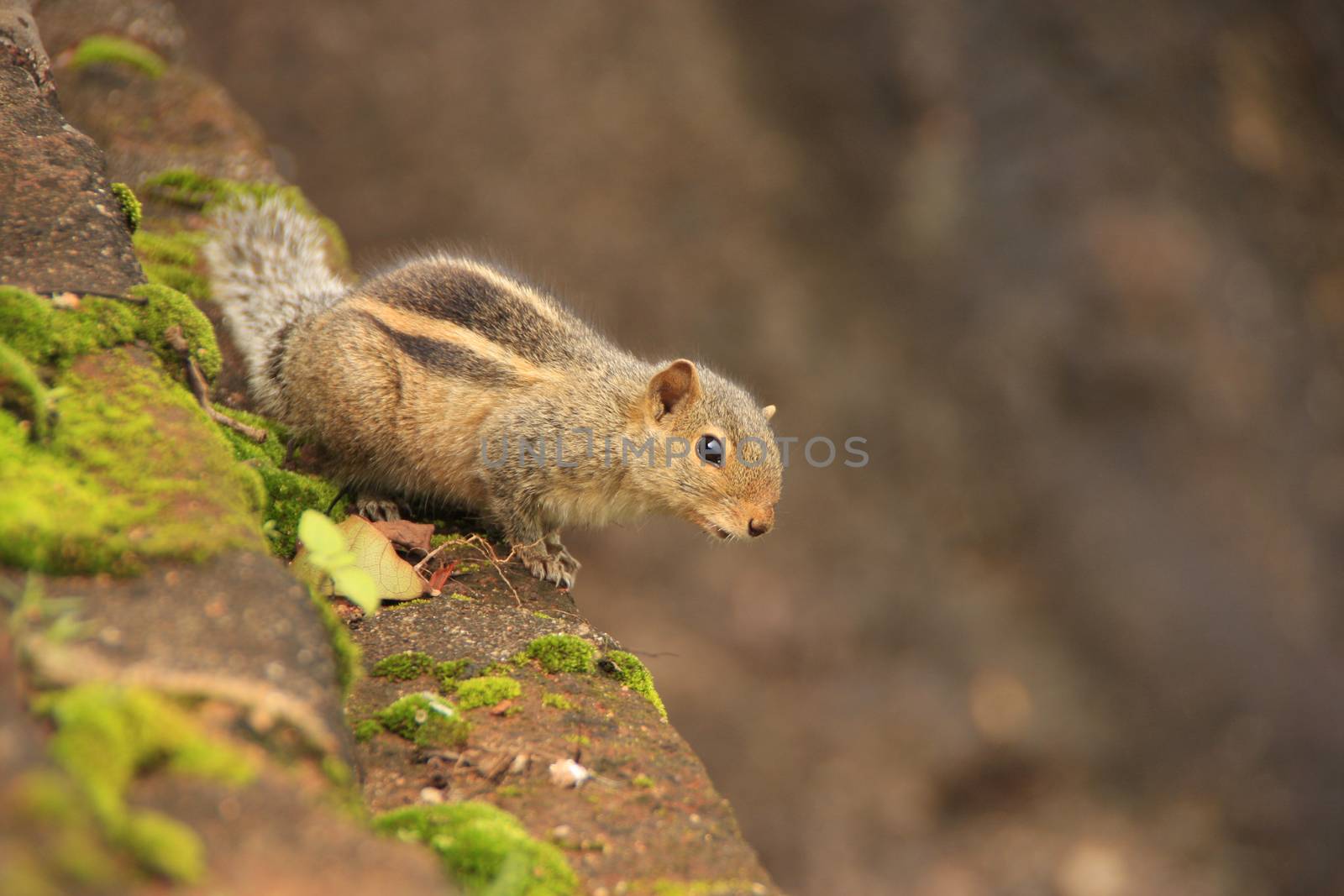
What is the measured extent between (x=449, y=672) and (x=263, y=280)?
11.0ft

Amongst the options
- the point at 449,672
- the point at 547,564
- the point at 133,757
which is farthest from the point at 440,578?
the point at 133,757

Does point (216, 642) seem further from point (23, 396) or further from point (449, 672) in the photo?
point (449, 672)

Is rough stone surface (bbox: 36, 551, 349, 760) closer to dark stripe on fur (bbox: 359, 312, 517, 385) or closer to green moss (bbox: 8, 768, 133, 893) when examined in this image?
green moss (bbox: 8, 768, 133, 893)

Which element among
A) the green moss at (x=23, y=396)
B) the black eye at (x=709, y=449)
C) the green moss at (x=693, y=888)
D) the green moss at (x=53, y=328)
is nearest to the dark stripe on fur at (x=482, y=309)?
the black eye at (x=709, y=449)

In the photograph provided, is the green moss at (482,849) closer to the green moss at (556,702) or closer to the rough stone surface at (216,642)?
the rough stone surface at (216,642)

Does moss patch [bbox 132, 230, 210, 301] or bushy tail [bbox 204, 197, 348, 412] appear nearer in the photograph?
bushy tail [bbox 204, 197, 348, 412]

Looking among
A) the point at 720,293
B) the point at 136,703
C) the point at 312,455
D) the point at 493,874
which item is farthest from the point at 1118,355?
the point at 136,703

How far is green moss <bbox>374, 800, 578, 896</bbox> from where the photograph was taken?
2865 mm

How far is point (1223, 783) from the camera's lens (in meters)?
10.8

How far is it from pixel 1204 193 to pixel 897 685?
6367 mm

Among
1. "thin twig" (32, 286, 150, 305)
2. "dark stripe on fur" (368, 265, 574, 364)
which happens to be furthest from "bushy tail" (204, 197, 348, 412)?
"thin twig" (32, 286, 150, 305)

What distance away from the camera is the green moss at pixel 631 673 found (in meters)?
4.42

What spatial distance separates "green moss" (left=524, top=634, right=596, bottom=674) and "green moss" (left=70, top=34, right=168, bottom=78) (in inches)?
262

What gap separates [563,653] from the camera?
4.39 m
